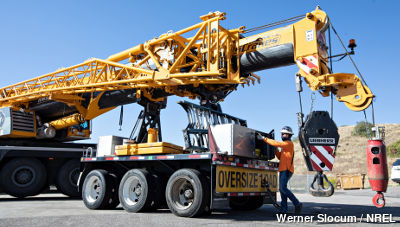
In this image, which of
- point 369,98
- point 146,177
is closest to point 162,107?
point 146,177

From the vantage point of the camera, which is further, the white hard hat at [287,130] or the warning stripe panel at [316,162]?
the white hard hat at [287,130]

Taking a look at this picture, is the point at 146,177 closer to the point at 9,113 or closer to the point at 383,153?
the point at 383,153

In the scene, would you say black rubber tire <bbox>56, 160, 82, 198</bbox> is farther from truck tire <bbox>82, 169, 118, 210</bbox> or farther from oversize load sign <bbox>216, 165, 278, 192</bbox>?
oversize load sign <bbox>216, 165, 278, 192</bbox>

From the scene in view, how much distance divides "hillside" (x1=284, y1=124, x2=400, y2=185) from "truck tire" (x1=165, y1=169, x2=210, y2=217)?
31225 millimetres

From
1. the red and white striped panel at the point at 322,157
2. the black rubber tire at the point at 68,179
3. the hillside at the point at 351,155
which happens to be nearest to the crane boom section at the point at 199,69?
the red and white striped panel at the point at 322,157

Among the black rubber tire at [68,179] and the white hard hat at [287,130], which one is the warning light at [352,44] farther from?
the black rubber tire at [68,179]

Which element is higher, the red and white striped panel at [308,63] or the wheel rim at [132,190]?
the red and white striped panel at [308,63]

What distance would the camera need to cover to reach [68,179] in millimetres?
13000

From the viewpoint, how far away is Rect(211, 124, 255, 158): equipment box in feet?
23.1

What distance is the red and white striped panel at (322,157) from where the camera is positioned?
639 cm

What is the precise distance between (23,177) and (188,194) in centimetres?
804

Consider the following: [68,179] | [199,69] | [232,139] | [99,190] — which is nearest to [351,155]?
[68,179]

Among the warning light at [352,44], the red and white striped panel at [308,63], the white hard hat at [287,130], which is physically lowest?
the white hard hat at [287,130]

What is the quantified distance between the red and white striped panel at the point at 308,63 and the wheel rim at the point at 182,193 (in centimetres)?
330
